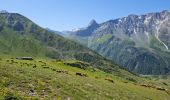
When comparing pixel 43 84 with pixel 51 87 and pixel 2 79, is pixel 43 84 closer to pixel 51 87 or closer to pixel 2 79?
pixel 51 87

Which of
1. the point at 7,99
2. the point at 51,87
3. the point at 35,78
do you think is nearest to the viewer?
the point at 7,99

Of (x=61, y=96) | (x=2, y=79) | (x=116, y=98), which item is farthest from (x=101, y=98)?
(x=2, y=79)

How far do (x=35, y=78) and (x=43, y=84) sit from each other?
257 centimetres

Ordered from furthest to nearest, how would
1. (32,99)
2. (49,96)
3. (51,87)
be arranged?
(51,87), (49,96), (32,99)

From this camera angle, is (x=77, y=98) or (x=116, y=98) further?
(x=116, y=98)

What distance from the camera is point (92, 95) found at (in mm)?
36531

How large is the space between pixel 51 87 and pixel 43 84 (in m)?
1.02

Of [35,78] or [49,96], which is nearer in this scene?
[49,96]

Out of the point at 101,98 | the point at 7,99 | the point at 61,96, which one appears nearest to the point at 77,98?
the point at 61,96

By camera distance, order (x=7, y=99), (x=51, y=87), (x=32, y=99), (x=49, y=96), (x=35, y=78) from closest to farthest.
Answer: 1. (x=7, y=99)
2. (x=32, y=99)
3. (x=49, y=96)
4. (x=51, y=87)
5. (x=35, y=78)

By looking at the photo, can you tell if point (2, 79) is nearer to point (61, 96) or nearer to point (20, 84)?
point (20, 84)

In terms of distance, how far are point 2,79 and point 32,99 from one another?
6743mm

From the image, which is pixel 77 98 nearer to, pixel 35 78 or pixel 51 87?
pixel 51 87

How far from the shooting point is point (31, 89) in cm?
3212
